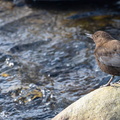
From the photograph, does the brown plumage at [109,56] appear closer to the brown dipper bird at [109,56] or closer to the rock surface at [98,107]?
the brown dipper bird at [109,56]

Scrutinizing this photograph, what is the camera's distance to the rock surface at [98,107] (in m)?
4.66

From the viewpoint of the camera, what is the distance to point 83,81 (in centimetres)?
743

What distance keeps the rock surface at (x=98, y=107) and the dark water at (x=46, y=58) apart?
1.26 m

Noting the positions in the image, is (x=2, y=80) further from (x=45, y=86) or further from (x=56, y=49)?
(x=56, y=49)

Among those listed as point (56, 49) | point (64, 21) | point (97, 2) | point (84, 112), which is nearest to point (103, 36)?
point (84, 112)

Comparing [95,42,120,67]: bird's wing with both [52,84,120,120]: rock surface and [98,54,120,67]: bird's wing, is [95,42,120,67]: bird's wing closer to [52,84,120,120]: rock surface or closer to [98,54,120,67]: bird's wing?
[98,54,120,67]: bird's wing

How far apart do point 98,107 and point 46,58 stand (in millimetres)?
3928

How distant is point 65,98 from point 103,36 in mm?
1641

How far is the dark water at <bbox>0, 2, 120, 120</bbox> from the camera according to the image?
258 inches

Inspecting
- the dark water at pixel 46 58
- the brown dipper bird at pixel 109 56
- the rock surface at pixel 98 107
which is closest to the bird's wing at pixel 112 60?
the brown dipper bird at pixel 109 56

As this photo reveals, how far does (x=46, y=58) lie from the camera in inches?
335

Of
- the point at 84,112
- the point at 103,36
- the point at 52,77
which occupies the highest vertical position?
the point at 103,36

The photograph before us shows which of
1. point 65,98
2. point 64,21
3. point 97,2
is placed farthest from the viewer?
point 97,2

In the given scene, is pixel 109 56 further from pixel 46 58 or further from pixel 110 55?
pixel 46 58
